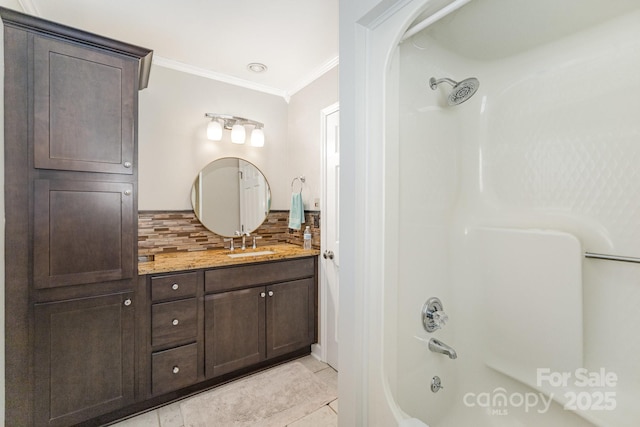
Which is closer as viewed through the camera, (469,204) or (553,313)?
(553,313)

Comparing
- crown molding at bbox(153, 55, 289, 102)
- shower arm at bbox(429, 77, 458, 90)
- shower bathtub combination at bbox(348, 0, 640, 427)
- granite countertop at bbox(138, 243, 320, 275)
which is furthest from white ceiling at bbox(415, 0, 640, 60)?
crown molding at bbox(153, 55, 289, 102)

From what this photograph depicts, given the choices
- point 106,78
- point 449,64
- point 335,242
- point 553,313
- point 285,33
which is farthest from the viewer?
point 335,242

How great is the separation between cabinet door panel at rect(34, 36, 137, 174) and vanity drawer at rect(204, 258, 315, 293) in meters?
0.90

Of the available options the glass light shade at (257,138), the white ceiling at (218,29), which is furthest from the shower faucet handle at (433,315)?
the glass light shade at (257,138)

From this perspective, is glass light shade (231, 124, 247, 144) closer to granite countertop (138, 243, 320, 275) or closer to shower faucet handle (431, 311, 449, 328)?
granite countertop (138, 243, 320, 275)

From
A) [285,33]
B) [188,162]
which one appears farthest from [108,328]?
[285,33]

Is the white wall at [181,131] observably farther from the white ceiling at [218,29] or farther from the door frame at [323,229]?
the door frame at [323,229]

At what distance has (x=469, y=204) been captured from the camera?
1.50 m

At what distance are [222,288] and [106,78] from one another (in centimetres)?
151

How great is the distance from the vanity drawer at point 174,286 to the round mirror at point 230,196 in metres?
0.75

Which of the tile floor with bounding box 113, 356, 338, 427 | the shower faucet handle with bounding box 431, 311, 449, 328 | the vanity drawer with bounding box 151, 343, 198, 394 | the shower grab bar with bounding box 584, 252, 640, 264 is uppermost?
the shower grab bar with bounding box 584, 252, 640, 264

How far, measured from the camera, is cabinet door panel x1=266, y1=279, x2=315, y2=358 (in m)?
2.28

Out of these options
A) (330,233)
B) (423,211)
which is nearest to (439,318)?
(423,211)

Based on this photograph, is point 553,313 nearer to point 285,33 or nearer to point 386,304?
point 386,304
